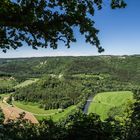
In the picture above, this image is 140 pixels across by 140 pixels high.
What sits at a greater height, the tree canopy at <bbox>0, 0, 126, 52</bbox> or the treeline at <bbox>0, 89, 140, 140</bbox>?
the tree canopy at <bbox>0, 0, 126, 52</bbox>

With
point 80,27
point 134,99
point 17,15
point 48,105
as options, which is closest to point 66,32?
point 80,27

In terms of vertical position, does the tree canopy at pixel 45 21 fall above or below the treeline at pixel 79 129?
above

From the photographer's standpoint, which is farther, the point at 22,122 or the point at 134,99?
the point at 134,99

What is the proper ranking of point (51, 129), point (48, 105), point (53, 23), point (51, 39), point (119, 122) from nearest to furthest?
point (51, 129) → point (119, 122) → point (53, 23) → point (51, 39) → point (48, 105)

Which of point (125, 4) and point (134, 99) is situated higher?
point (125, 4)

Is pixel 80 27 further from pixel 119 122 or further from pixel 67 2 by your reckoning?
pixel 119 122

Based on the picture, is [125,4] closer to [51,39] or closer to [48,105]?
[51,39]

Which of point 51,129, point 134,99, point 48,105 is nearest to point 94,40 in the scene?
point 134,99

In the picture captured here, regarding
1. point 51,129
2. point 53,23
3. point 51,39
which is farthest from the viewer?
point 51,39

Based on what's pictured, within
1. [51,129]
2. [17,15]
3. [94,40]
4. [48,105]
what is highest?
[17,15]
